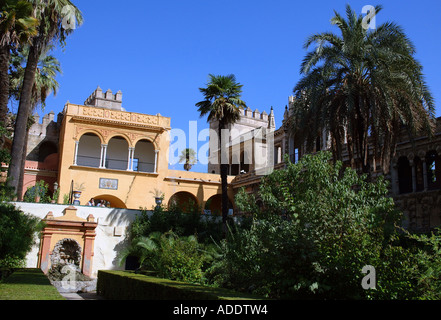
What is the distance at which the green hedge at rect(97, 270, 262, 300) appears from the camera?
803 cm

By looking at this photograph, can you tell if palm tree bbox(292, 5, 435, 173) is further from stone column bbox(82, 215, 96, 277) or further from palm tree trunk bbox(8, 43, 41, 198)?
stone column bbox(82, 215, 96, 277)

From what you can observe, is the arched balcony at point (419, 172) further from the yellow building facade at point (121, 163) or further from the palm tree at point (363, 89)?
the yellow building facade at point (121, 163)

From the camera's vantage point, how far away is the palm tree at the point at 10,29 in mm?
14516

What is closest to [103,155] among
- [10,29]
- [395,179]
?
[10,29]

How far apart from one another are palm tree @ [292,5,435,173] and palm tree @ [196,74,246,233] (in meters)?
7.27

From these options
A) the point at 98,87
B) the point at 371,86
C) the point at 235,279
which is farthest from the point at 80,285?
the point at 98,87

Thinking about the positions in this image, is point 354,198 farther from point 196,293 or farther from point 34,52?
point 34,52

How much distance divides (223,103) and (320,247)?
17.3m

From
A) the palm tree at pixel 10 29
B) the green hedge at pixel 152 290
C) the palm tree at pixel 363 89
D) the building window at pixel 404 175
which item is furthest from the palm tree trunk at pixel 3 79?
the building window at pixel 404 175

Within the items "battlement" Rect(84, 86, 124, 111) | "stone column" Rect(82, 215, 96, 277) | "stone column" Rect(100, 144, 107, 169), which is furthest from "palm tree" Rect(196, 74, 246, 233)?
"battlement" Rect(84, 86, 124, 111)

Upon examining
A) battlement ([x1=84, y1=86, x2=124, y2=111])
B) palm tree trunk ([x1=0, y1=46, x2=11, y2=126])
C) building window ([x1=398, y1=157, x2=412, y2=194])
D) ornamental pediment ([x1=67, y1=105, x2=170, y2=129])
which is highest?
battlement ([x1=84, y1=86, x2=124, y2=111])

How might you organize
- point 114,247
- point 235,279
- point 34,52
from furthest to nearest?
point 114,247, point 34,52, point 235,279
